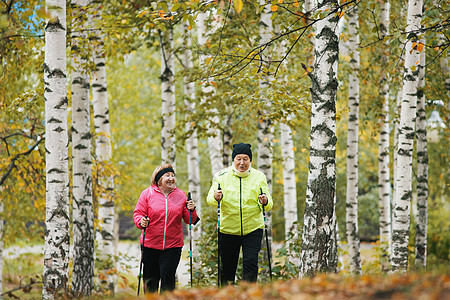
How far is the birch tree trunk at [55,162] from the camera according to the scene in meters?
5.82

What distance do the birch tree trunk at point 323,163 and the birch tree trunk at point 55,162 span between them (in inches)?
123

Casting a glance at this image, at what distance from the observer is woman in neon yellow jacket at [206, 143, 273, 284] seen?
19.3 ft

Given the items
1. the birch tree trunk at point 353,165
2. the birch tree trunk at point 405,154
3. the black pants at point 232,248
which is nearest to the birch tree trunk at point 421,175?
the birch tree trunk at point 353,165

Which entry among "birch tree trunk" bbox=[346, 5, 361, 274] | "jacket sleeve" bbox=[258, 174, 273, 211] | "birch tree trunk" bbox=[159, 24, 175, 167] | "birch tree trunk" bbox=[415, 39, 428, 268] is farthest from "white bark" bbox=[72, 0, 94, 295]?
"birch tree trunk" bbox=[415, 39, 428, 268]

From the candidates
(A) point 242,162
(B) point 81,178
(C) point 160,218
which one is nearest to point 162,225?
(C) point 160,218

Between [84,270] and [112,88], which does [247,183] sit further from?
[112,88]

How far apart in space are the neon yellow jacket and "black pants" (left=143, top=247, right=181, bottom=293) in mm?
745

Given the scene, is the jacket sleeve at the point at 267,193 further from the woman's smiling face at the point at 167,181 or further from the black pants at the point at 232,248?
the woman's smiling face at the point at 167,181

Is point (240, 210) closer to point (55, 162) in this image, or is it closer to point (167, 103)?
point (55, 162)

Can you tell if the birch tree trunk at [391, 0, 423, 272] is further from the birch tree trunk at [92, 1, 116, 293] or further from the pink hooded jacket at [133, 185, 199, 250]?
the birch tree trunk at [92, 1, 116, 293]

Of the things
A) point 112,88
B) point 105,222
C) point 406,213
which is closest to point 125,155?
point 112,88

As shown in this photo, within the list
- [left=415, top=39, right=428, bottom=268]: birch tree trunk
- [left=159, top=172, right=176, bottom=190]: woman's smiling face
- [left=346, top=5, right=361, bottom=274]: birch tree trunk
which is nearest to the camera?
Result: [left=159, top=172, right=176, bottom=190]: woman's smiling face

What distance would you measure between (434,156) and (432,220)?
93.8 inches

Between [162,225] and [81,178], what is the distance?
256 centimetres
